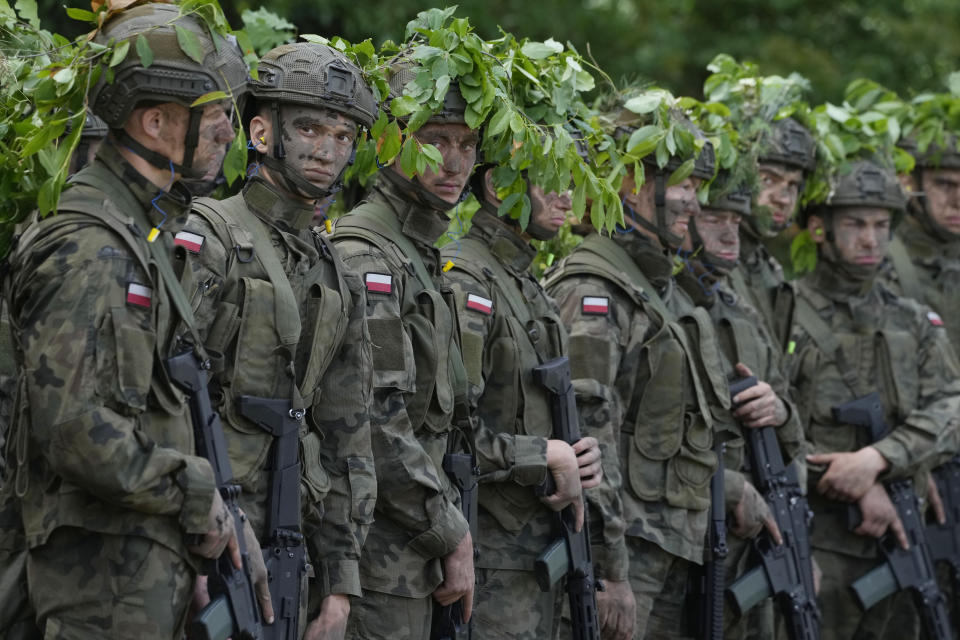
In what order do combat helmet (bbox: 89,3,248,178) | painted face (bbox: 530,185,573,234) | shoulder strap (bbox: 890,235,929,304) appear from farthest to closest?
shoulder strap (bbox: 890,235,929,304) → painted face (bbox: 530,185,573,234) → combat helmet (bbox: 89,3,248,178)

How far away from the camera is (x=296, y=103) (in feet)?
18.2

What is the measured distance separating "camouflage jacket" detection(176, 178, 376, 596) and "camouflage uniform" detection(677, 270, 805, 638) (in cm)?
315

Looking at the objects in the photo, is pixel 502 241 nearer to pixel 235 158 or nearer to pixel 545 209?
pixel 545 209

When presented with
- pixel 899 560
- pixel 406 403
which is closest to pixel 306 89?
pixel 406 403

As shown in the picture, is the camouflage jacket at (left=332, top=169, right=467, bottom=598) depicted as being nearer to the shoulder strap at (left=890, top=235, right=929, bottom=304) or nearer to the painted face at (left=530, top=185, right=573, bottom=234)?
the painted face at (left=530, top=185, right=573, bottom=234)

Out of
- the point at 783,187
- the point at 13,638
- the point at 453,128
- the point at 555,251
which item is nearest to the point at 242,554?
the point at 13,638

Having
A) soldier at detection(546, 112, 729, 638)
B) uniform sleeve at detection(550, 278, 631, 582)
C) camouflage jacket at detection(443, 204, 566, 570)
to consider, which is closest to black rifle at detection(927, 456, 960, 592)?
soldier at detection(546, 112, 729, 638)

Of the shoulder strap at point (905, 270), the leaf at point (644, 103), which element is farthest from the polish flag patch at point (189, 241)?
the shoulder strap at point (905, 270)

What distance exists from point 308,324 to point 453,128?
1.34 meters

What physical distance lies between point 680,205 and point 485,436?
200 centimetres

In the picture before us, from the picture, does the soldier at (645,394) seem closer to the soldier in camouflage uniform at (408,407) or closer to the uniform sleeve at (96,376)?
the soldier in camouflage uniform at (408,407)

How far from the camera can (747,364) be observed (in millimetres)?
8312

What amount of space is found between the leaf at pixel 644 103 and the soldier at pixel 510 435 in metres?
1.26

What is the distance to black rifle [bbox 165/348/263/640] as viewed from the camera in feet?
15.0
